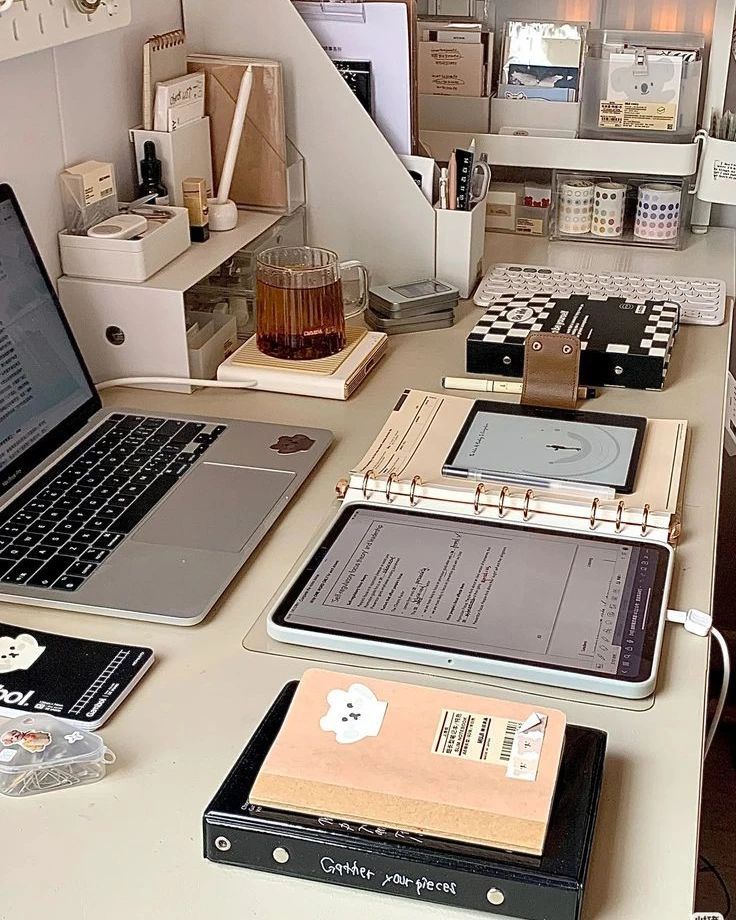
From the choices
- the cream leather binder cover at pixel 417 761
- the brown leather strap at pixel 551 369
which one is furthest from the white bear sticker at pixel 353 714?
the brown leather strap at pixel 551 369

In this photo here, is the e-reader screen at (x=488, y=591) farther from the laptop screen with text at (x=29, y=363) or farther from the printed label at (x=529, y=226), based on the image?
the printed label at (x=529, y=226)

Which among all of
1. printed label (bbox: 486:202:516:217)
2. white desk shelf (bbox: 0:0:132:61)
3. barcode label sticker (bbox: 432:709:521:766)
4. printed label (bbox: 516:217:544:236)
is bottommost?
barcode label sticker (bbox: 432:709:521:766)

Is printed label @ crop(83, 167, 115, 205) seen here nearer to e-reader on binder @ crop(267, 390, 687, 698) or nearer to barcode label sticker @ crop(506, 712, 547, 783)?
e-reader on binder @ crop(267, 390, 687, 698)


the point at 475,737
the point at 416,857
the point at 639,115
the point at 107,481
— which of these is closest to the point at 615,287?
the point at 639,115

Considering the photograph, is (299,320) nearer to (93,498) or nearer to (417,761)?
(93,498)

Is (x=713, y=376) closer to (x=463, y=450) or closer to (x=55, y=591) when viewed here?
(x=463, y=450)

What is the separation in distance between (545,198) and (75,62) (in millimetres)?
797

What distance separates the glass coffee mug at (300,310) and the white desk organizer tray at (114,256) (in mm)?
125

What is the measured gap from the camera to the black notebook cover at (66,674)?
826 millimetres

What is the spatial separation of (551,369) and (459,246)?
14.8 inches

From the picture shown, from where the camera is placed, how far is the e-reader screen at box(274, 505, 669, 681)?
0.89 m

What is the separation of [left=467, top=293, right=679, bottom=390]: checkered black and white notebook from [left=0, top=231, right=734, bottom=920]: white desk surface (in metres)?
0.24

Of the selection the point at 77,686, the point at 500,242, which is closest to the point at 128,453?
the point at 77,686

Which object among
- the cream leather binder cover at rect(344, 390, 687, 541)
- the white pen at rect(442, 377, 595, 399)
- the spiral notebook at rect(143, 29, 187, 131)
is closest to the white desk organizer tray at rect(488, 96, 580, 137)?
the spiral notebook at rect(143, 29, 187, 131)
